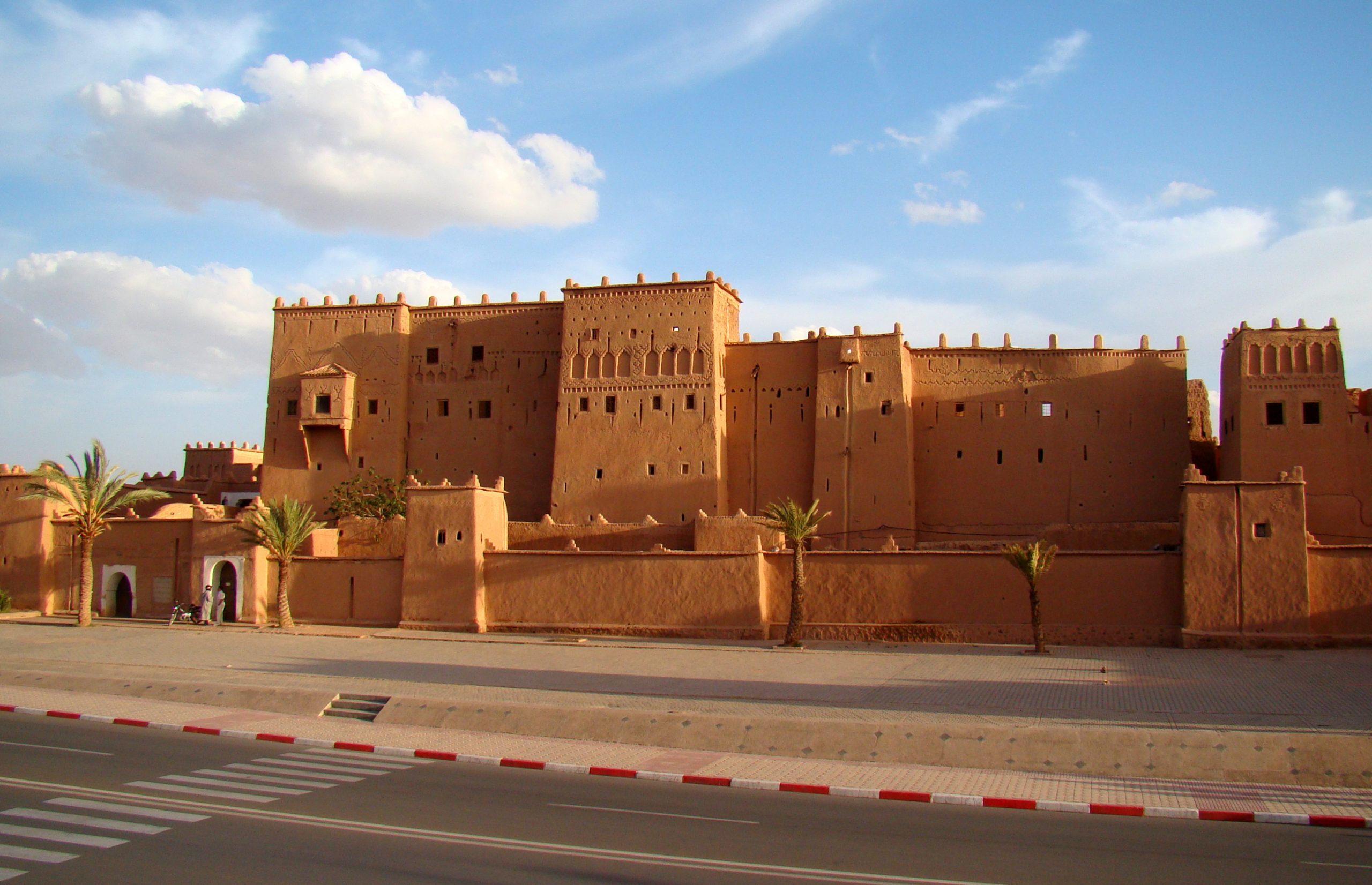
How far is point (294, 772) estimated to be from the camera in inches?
530

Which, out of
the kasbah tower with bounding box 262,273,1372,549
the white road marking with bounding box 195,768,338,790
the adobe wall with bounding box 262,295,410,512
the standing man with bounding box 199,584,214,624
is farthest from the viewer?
the adobe wall with bounding box 262,295,410,512

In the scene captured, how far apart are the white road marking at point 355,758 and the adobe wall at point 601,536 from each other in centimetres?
1903

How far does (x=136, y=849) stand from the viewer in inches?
388

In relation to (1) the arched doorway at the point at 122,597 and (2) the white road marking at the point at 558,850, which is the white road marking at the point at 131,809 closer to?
(2) the white road marking at the point at 558,850

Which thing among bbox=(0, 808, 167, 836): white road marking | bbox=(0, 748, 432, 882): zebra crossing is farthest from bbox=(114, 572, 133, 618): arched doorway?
bbox=(0, 808, 167, 836): white road marking

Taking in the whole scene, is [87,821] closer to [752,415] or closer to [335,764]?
[335,764]

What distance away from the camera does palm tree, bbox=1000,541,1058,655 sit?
23.6 meters

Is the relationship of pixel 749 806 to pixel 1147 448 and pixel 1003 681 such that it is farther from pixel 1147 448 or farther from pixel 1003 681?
pixel 1147 448

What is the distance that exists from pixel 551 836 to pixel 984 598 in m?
17.2

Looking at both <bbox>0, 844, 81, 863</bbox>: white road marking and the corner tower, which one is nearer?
<bbox>0, 844, 81, 863</bbox>: white road marking

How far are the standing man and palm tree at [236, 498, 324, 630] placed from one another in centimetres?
173

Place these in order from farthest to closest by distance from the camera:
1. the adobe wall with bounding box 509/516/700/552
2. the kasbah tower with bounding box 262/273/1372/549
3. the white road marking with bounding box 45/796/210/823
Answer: the kasbah tower with bounding box 262/273/1372/549 < the adobe wall with bounding box 509/516/700/552 < the white road marking with bounding box 45/796/210/823

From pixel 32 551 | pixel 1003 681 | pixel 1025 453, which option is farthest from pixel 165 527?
pixel 1025 453

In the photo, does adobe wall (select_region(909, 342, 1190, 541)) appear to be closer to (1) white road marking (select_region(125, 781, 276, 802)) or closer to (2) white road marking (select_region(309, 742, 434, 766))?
(2) white road marking (select_region(309, 742, 434, 766))
